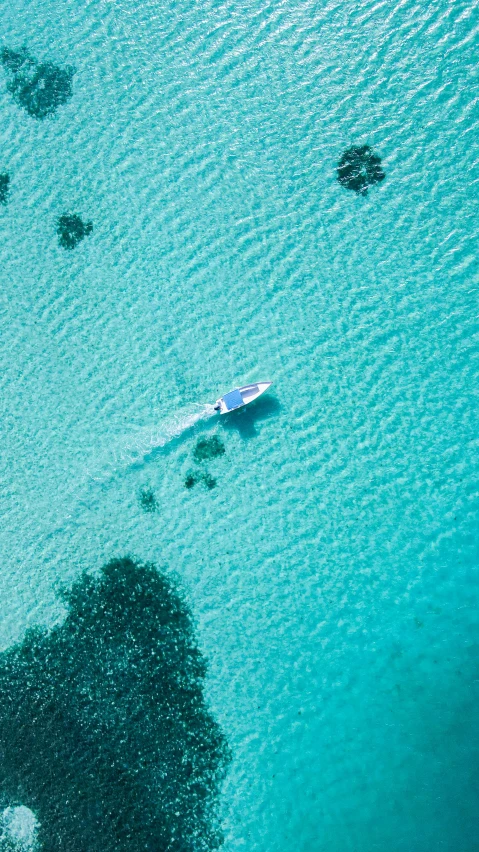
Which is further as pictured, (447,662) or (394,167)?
(394,167)

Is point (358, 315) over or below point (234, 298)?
below

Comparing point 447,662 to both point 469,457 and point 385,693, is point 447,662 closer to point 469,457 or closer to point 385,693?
point 385,693

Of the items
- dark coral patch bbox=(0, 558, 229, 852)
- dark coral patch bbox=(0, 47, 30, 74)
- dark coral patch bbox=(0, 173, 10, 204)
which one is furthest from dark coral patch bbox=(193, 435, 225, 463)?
dark coral patch bbox=(0, 47, 30, 74)

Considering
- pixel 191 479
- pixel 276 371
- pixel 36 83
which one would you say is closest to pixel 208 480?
pixel 191 479

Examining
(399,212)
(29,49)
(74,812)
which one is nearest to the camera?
(74,812)

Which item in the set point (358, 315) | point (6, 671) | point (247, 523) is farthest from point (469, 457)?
point (6, 671)

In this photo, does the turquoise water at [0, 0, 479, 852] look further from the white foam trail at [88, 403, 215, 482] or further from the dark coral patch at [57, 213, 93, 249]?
the dark coral patch at [57, 213, 93, 249]
